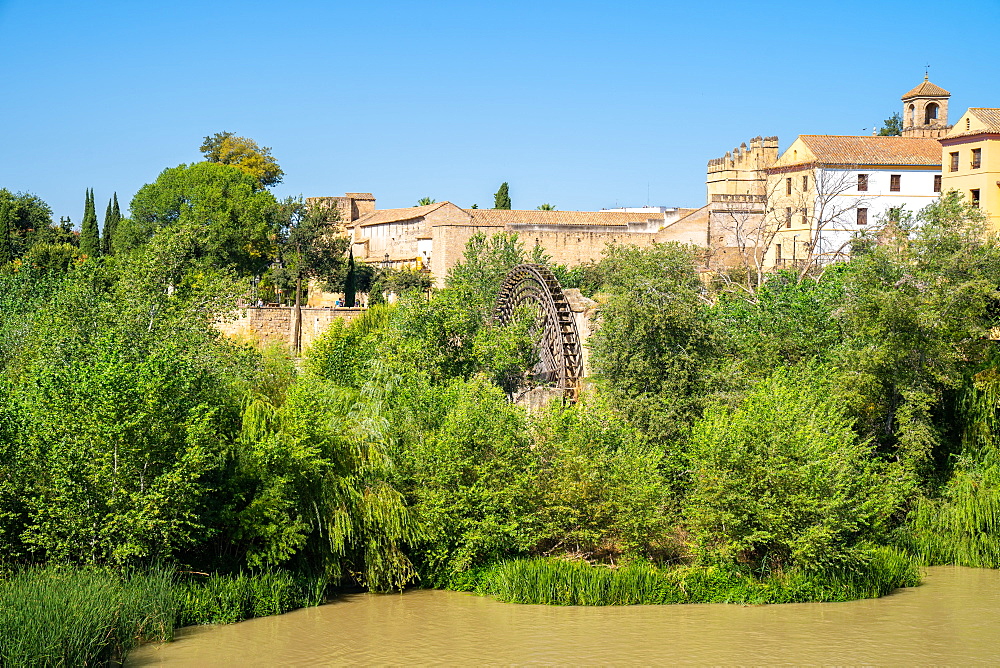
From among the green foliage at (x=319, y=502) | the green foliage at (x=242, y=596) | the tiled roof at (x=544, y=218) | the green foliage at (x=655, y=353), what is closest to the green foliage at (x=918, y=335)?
the green foliage at (x=655, y=353)

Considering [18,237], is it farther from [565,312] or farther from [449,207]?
[565,312]

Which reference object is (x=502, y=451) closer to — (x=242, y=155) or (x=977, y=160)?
(x=977, y=160)

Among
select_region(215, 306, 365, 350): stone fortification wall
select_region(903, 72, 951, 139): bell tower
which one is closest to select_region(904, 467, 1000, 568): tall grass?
select_region(215, 306, 365, 350): stone fortification wall

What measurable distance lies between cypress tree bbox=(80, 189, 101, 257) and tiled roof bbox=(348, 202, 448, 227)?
17.0m

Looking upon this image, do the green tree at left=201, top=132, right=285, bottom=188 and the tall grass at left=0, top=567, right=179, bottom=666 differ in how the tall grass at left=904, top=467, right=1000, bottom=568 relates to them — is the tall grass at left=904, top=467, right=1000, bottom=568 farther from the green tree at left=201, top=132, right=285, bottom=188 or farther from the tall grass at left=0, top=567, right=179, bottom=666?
the green tree at left=201, top=132, right=285, bottom=188

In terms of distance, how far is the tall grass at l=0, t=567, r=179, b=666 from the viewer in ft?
43.5

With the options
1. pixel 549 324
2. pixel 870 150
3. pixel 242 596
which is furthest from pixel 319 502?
pixel 870 150

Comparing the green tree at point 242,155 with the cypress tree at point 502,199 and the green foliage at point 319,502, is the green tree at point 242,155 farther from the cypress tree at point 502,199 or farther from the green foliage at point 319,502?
the green foliage at point 319,502

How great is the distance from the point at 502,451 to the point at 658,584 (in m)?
3.24

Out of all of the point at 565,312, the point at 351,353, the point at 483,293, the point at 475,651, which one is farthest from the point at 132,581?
the point at 483,293

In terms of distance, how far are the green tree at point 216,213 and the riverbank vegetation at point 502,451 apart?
80.4ft

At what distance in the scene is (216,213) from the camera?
51.7 metres

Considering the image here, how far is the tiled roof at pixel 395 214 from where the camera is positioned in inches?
2591

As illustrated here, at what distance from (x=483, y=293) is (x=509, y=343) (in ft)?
20.1
